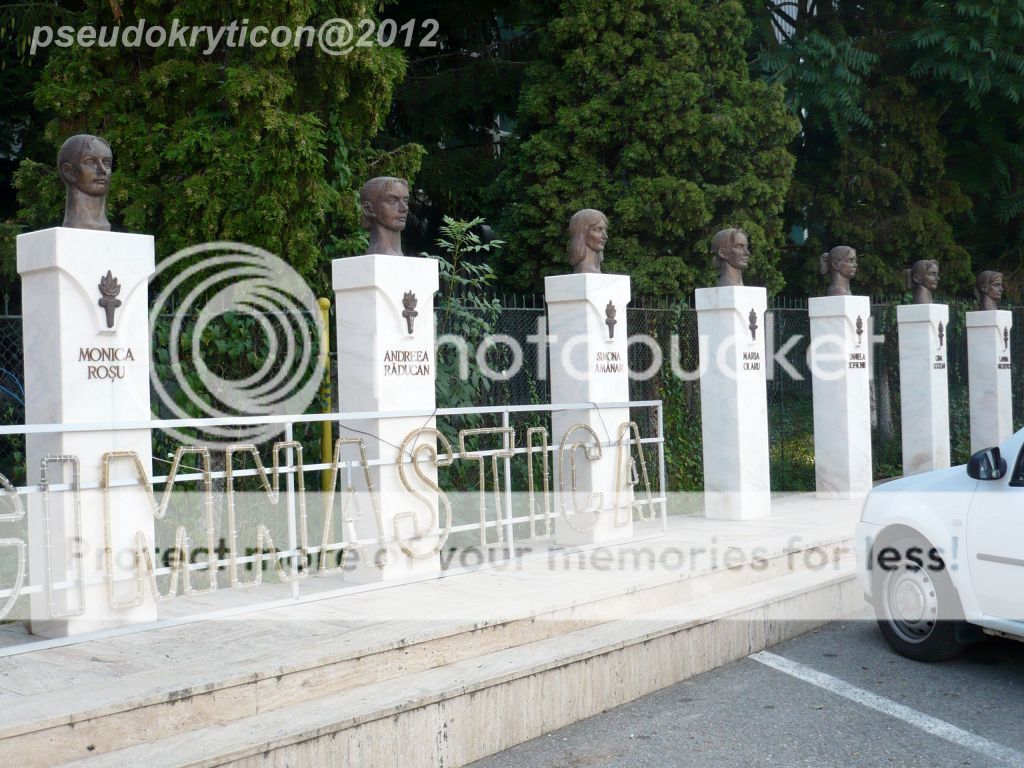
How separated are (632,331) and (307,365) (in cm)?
410

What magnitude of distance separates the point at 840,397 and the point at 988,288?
16.0 ft

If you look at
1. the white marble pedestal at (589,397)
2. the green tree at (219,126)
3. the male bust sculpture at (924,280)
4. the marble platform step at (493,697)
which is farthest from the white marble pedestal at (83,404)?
the male bust sculpture at (924,280)

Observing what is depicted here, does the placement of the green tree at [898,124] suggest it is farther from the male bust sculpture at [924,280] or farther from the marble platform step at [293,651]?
the marble platform step at [293,651]

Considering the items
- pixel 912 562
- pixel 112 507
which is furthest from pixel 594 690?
pixel 112 507

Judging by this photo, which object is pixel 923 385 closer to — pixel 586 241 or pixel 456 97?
pixel 586 241

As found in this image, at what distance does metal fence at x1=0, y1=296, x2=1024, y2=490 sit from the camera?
9.27m

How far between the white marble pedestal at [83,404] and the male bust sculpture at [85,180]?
0.21 metres

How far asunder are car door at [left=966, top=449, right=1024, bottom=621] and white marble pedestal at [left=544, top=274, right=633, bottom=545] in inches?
135

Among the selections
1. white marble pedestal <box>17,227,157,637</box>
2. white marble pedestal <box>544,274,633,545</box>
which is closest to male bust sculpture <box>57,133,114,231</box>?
white marble pedestal <box>17,227,157,637</box>

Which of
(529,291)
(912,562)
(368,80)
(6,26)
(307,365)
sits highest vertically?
(6,26)

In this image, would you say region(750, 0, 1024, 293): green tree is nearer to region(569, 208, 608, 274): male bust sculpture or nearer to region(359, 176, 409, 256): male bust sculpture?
region(569, 208, 608, 274): male bust sculpture

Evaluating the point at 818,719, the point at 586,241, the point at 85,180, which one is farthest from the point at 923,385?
the point at 85,180

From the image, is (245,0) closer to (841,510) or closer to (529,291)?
(529,291)

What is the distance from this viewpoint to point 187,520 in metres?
9.28
